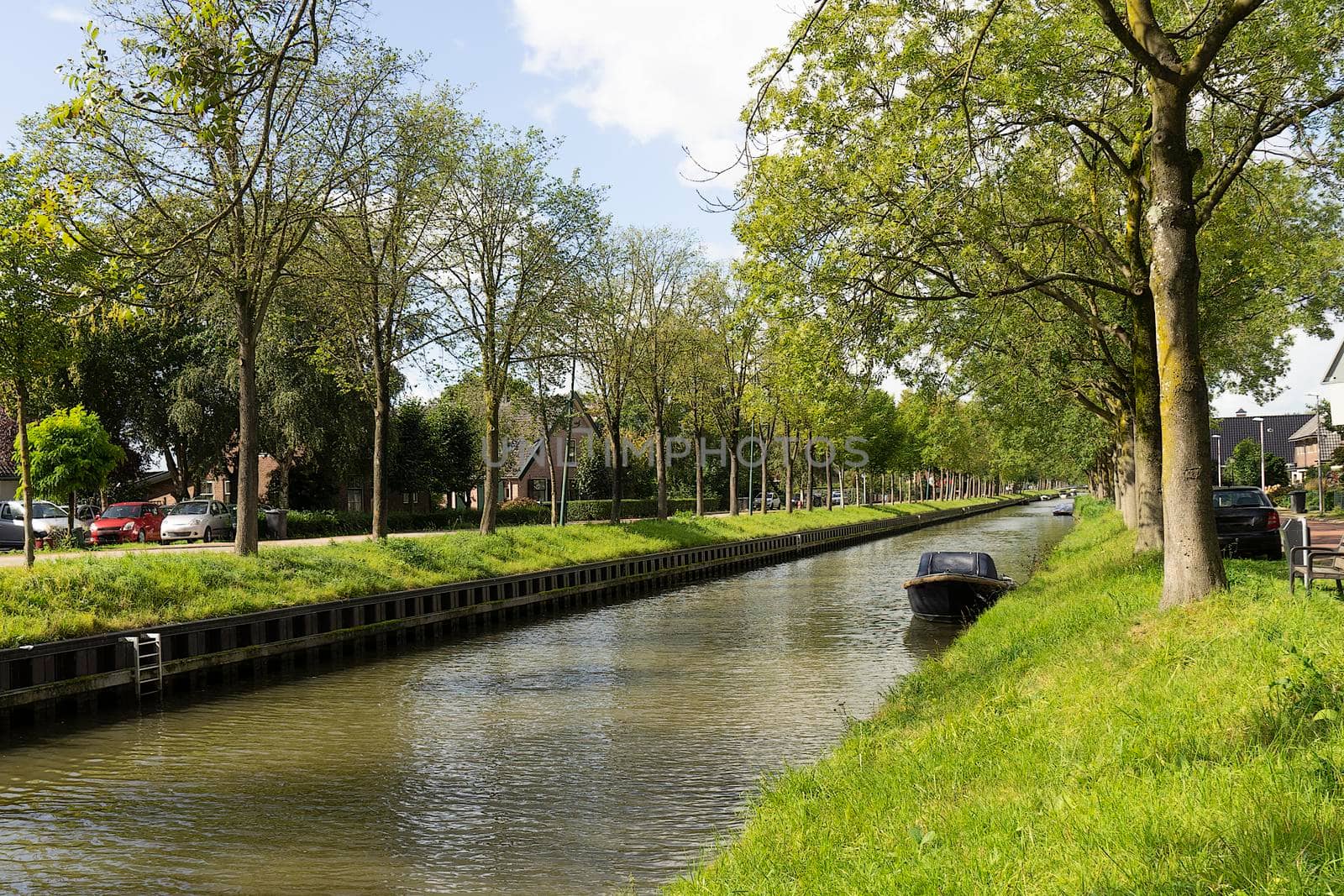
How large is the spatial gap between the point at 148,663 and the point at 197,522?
24551 millimetres

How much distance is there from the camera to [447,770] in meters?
12.8

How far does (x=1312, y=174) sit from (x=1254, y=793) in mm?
14706

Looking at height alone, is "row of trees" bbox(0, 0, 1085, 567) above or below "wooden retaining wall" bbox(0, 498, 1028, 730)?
above

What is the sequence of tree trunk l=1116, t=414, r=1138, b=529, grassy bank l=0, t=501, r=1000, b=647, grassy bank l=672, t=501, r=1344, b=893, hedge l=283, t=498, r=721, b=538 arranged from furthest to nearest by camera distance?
hedge l=283, t=498, r=721, b=538 → tree trunk l=1116, t=414, r=1138, b=529 → grassy bank l=0, t=501, r=1000, b=647 → grassy bank l=672, t=501, r=1344, b=893

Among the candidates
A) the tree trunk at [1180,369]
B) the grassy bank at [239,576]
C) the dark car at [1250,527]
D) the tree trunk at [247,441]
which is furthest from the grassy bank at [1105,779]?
the tree trunk at [247,441]

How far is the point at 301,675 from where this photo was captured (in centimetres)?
1942

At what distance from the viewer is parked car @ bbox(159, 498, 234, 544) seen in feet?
131

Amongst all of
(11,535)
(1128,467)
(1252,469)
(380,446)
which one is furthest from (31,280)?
(1252,469)

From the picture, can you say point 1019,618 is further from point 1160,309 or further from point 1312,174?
point 1312,174

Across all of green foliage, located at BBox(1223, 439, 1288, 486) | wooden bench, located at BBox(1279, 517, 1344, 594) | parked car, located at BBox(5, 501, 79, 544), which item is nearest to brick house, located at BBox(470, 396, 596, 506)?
parked car, located at BBox(5, 501, 79, 544)

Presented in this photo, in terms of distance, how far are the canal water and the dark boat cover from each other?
13.0 ft

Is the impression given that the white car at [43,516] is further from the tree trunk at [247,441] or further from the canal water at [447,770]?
the canal water at [447,770]

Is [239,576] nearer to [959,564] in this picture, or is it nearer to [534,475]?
[959,564]

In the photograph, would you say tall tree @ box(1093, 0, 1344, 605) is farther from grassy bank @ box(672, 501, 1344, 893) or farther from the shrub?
the shrub
